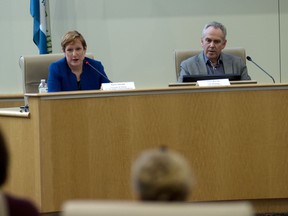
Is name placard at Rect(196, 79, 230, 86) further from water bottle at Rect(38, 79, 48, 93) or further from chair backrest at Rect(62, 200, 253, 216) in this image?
chair backrest at Rect(62, 200, 253, 216)

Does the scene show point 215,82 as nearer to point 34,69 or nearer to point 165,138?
point 165,138

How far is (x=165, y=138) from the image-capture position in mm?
5840

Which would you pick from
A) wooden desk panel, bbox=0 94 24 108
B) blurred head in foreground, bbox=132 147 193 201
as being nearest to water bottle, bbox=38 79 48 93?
wooden desk panel, bbox=0 94 24 108

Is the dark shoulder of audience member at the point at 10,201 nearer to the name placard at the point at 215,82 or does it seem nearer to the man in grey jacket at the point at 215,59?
the name placard at the point at 215,82

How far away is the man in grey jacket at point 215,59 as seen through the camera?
23.5ft

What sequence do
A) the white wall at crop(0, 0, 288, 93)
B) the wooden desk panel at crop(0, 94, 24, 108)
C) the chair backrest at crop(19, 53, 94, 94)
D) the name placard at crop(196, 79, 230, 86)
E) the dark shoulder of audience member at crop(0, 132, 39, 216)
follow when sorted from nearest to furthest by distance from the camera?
1. the dark shoulder of audience member at crop(0, 132, 39, 216)
2. the name placard at crop(196, 79, 230, 86)
3. the chair backrest at crop(19, 53, 94, 94)
4. the wooden desk panel at crop(0, 94, 24, 108)
5. the white wall at crop(0, 0, 288, 93)

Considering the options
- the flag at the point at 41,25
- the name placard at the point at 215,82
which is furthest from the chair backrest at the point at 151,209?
the flag at the point at 41,25

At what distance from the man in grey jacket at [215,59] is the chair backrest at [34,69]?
1115 millimetres

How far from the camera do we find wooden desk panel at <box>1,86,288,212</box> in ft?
18.7

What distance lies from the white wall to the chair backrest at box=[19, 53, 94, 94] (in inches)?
85.9

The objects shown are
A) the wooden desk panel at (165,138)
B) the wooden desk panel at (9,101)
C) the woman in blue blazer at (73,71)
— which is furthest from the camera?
the wooden desk panel at (9,101)

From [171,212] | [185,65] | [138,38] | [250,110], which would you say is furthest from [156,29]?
[171,212]

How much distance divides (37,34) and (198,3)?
1.88m

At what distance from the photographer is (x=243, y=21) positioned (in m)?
9.57
